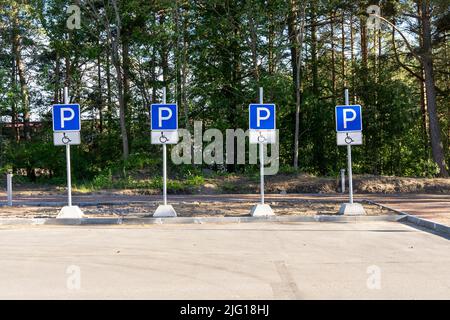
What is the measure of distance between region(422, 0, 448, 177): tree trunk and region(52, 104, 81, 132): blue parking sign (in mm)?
19297

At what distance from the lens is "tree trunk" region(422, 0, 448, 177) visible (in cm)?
2631

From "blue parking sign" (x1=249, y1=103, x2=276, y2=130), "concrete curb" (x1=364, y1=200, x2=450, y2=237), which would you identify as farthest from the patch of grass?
"concrete curb" (x1=364, y1=200, x2=450, y2=237)

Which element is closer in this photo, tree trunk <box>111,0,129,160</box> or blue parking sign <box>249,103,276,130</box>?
blue parking sign <box>249,103,276,130</box>

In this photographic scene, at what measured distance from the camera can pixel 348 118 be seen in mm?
14023

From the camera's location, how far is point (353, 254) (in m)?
8.92

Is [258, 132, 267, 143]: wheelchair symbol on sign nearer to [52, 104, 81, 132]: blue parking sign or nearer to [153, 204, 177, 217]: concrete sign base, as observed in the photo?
[153, 204, 177, 217]: concrete sign base

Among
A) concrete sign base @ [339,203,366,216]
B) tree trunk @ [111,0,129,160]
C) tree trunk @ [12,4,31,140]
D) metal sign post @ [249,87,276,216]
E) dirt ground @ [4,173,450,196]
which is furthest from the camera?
tree trunk @ [12,4,31,140]

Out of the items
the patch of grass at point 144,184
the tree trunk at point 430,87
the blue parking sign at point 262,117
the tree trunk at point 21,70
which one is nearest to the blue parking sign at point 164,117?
the blue parking sign at point 262,117

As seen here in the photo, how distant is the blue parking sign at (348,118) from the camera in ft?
45.8

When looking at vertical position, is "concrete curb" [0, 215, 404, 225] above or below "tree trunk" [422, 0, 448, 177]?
below

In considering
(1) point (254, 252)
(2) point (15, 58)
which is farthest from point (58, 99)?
(1) point (254, 252)

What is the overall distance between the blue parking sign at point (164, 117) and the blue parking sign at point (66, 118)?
2.09 meters

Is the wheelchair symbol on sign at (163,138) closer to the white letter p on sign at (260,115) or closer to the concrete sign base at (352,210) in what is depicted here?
the white letter p on sign at (260,115)

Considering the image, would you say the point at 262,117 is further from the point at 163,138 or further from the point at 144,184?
the point at 144,184
